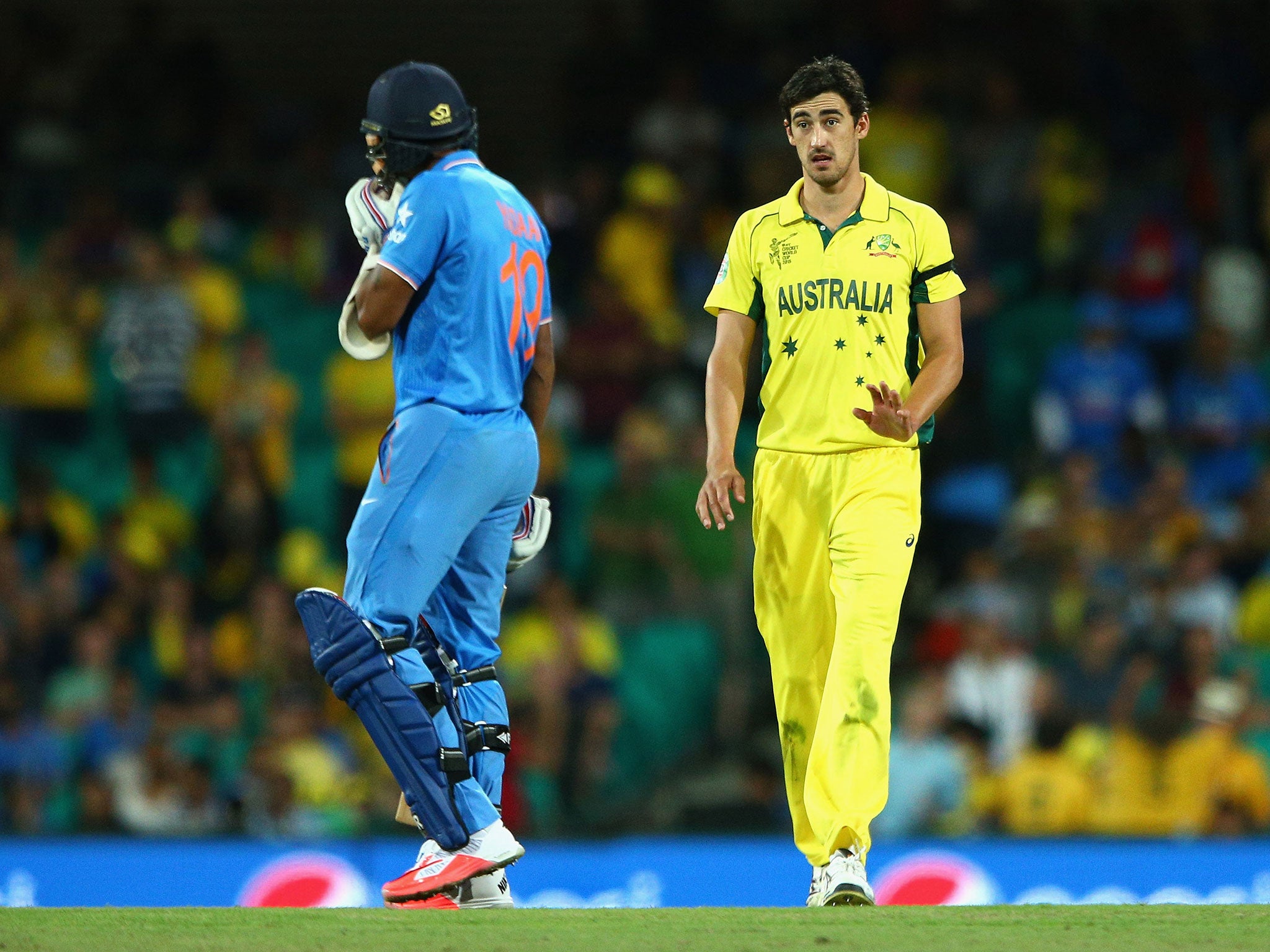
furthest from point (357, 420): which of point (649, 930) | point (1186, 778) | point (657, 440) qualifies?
point (649, 930)

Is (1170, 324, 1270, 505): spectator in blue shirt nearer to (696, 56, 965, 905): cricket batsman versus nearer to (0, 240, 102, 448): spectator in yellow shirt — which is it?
(696, 56, 965, 905): cricket batsman

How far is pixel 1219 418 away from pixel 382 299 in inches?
311

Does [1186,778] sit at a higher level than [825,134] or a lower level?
lower

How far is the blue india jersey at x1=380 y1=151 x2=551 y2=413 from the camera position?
5.32 m

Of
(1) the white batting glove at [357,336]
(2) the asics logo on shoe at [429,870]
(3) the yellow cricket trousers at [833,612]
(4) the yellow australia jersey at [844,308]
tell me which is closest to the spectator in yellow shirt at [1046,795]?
(3) the yellow cricket trousers at [833,612]

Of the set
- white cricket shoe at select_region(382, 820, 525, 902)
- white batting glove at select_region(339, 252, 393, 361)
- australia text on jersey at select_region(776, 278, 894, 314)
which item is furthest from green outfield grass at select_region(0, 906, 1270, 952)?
australia text on jersey at select_region(776, 278, 894, 314)

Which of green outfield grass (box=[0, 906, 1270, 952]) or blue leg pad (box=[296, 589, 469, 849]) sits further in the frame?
blue leg pad (box=[296, 589, 469, 849])

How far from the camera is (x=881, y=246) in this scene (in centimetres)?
570

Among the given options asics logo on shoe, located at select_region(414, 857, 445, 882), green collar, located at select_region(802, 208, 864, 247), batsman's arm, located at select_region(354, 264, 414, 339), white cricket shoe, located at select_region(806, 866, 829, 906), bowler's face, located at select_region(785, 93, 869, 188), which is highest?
bowler's face, located at select_region(785, 93, 869, 188)

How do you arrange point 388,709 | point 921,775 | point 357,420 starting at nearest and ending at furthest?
point 388,709 → point 921,775 → point 357,420

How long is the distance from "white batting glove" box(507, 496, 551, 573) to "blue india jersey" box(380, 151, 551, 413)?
0.53 m

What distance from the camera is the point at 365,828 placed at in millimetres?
9383

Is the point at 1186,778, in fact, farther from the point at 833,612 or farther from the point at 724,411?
the point at 724,411

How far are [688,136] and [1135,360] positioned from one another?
373 centimetres
